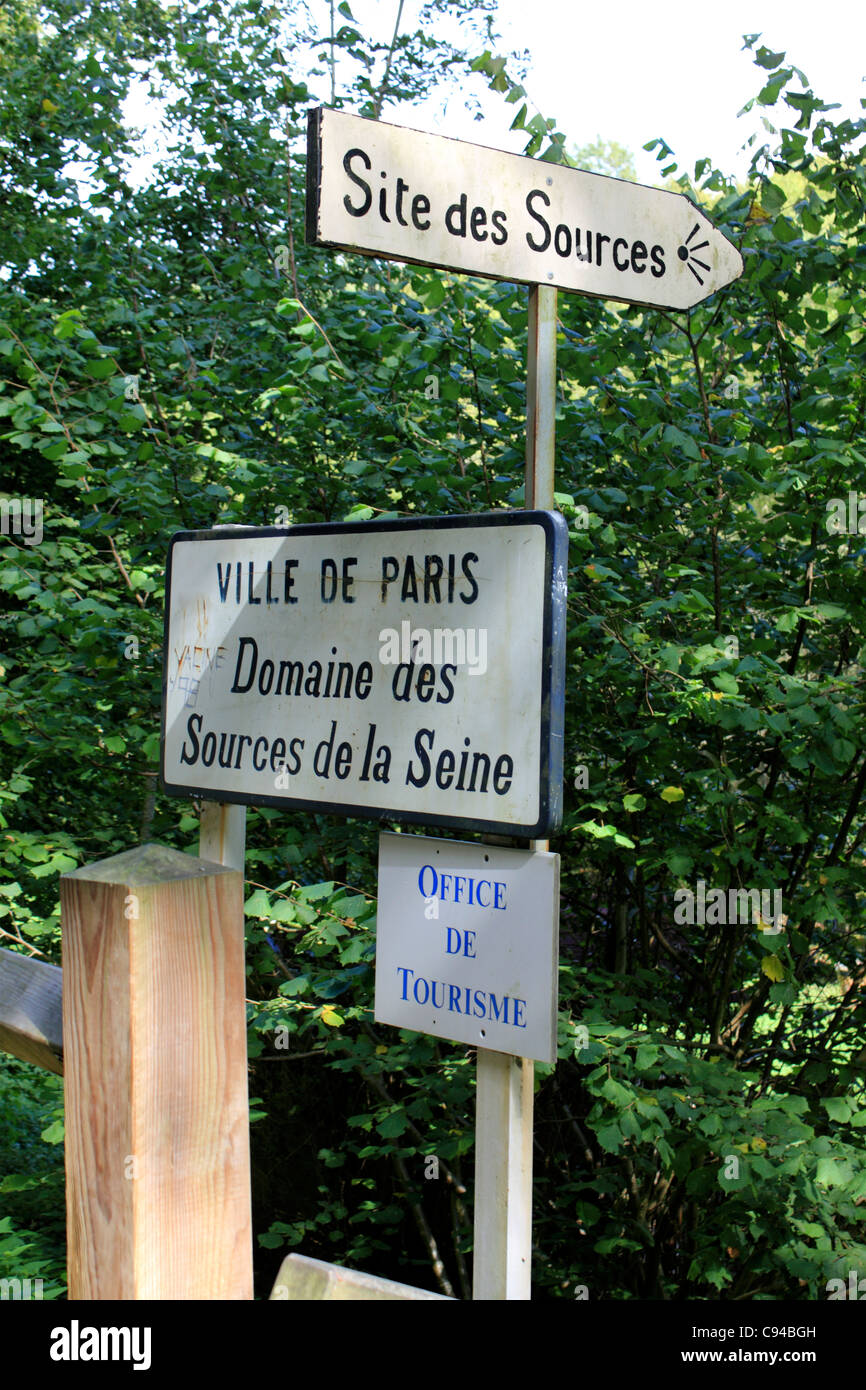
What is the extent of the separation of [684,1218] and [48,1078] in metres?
3.92

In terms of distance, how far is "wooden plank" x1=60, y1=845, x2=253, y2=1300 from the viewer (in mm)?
1179

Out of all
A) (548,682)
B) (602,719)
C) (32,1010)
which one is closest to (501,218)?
(548,682)

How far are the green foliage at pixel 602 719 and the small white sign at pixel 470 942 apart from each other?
32.5 inches

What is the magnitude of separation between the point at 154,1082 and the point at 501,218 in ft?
4.25

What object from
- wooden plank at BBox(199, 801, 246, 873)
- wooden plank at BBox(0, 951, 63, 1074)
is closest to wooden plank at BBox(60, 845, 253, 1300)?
wooden plank at BBox(0, 951, 63, 1074)

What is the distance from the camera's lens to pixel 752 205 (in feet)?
10.5

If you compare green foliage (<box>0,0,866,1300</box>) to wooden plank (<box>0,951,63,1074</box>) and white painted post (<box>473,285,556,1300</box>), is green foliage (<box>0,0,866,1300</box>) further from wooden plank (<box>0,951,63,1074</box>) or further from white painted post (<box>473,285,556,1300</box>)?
wooden plank (<box>0,951,63,1074</box>)

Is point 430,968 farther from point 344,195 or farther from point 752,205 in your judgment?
point 752,205

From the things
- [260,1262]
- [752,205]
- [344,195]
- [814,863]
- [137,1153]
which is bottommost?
[260,1262]

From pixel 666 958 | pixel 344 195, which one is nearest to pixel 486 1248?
pixel 344 195

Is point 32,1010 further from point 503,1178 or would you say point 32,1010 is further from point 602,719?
point 602,719

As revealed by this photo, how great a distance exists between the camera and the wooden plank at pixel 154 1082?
1179mm

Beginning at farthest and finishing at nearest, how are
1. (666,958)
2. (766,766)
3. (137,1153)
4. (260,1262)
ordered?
(260,1262) < (666,958) < (766,766) < (137,1153)

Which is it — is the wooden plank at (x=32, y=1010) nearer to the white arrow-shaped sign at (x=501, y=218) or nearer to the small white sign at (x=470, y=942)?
the small white sign at (x=470, y=942)
